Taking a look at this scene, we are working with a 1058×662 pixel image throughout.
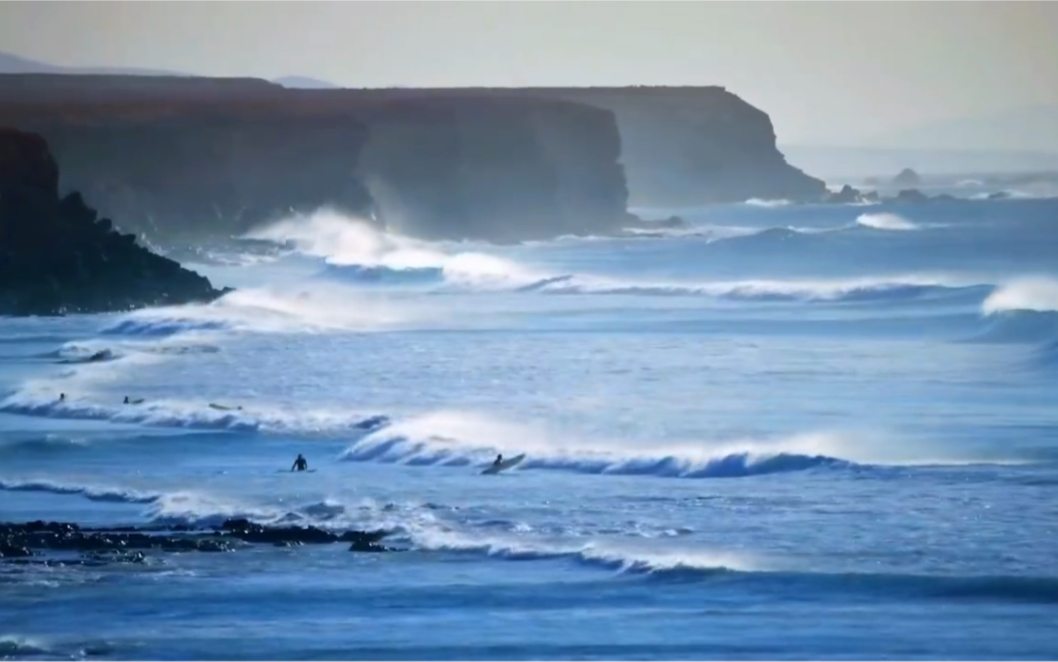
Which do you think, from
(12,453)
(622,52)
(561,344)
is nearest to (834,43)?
(622,52)

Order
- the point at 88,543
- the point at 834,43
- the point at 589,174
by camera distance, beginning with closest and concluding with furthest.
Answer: the point at 88,543 → the point at 834,43 → the point at 589,174

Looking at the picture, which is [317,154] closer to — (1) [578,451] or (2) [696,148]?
(2) [696,148]

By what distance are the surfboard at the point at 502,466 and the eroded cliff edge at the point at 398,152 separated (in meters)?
1.50

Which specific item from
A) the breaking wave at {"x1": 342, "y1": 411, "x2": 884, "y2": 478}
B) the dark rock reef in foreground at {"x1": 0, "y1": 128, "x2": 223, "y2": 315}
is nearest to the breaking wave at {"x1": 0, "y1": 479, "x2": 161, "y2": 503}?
the breaking wave at {"x1": 342, "y1": 411, "x2": 884, "y2": 478}

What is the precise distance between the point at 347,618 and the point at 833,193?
2963mm

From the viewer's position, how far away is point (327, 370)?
6.05 metres

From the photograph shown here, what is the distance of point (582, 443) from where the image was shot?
18.8 ft

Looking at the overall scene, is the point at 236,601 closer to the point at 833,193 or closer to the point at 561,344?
A: the point at 561,344

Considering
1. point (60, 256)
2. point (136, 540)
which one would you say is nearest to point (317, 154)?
point (60, 256)

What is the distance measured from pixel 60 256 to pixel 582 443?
2.50 metres

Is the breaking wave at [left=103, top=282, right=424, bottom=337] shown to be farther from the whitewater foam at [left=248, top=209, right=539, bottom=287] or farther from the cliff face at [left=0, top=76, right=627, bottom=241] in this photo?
the cliff face at [left=0, top=76, right=627, bottom=241]

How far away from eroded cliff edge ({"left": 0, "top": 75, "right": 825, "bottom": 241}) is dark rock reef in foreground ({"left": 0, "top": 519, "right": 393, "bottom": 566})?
1.92 meters

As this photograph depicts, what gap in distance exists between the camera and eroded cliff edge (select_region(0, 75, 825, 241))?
21.5 feet

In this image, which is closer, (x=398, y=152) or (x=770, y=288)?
(x=770, y=288)
